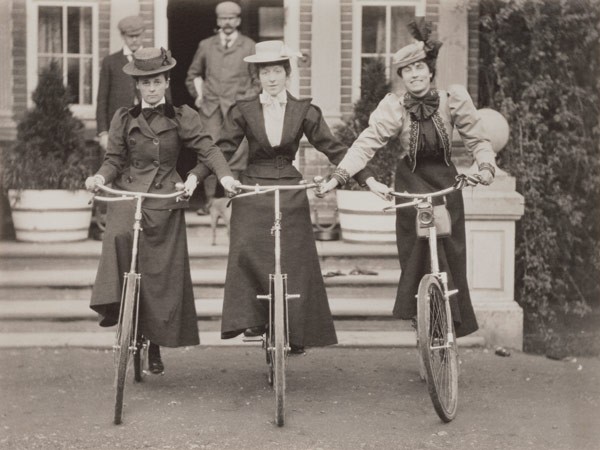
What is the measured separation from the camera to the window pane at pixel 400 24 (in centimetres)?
1138

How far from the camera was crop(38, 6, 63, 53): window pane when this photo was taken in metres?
11.3

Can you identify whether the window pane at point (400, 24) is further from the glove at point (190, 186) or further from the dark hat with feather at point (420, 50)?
the glove at point (190, 186)

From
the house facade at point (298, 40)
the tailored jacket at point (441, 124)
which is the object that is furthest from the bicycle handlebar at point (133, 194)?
the house facade at point (298, 40)

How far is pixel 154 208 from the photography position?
664 centimetres

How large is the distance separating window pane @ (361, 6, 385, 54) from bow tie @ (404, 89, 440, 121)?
477cm

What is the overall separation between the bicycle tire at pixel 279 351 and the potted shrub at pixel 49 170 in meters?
4.20

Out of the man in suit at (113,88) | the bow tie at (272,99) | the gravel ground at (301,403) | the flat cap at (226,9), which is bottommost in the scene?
the gravel ground at (301,403)

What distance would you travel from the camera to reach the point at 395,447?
5.79 meters

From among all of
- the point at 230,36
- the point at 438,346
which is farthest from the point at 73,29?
the point at 438,346

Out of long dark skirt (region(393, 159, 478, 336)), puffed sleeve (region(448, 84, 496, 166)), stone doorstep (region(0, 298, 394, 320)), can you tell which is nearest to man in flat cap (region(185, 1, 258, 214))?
stone doorstep (region(0, 298, 394, 320))

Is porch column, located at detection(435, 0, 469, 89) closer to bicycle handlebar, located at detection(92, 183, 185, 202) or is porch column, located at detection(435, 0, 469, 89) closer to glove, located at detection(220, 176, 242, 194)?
glove, located at detection(220, 176, 242, 194)

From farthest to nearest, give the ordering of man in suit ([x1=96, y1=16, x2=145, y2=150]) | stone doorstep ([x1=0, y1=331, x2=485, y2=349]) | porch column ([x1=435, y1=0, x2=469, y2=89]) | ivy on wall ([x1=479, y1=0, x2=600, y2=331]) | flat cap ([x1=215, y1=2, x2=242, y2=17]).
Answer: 1. porch column ([x1=435, y1=0, x2=469, y2=89])
2. flat cap ([x1=215, y1=2, x2=242, y2=17])
3. ivy on wall ([x1=479, y1=0, x2=600, y2=331])
4. man in suit ([x1=96, y1=16, x2=145, y2=150])
5. stone doorstep ([x1=0, y1=331, x2=485, y2=349])

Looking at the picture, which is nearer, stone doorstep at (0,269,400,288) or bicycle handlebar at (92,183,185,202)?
bicycle handlebar at (92,183,185,202)

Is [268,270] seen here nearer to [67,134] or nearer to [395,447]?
[395,447]
